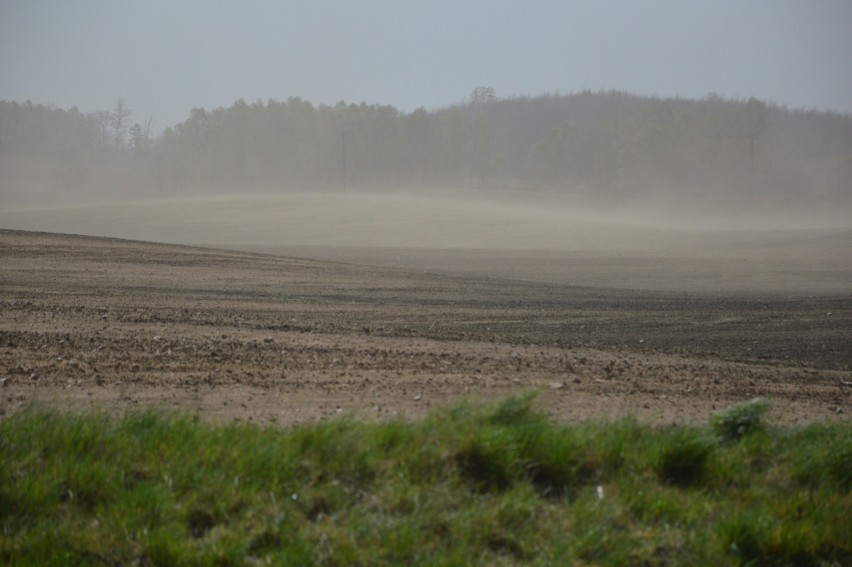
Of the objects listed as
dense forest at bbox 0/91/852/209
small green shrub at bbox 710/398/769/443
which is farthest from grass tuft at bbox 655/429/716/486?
dense forest at bbox 0/91/852/209

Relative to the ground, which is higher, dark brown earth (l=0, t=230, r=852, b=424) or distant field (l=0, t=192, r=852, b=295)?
distant field (l=0, t=192, r=852, b=295)

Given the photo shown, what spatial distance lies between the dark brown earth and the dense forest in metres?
81.0

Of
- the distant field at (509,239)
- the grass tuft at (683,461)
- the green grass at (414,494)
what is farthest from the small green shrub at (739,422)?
the distant field at (509,239)

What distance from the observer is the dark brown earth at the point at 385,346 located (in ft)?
24.3

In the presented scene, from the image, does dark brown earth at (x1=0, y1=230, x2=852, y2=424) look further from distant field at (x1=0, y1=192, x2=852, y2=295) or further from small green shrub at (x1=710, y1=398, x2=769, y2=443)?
distant field at (x1=0, y1=192, x2=852, y2=295)

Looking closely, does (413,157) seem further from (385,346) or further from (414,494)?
(414,494)

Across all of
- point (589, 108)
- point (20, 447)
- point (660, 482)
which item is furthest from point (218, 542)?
point (589, 108)

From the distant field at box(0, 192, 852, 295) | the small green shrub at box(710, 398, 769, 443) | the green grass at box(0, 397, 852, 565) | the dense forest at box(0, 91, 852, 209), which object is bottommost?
the green grass at box(0, 397, 852, 565)

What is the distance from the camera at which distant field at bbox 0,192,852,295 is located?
27312mm

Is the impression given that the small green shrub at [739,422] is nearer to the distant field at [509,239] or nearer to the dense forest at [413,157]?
the distant field at [509,239]

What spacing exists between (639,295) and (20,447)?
16.4 meters

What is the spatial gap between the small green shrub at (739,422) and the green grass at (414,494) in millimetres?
196

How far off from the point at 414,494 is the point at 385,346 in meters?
5.66

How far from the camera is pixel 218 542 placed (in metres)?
4.43
